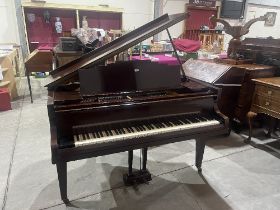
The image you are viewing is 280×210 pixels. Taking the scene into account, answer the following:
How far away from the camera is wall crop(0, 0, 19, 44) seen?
5.84 meters

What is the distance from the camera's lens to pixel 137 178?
6.91ft

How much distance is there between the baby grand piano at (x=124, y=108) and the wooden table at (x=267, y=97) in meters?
1.04

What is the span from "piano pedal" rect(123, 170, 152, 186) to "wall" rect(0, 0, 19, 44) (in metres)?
5.69

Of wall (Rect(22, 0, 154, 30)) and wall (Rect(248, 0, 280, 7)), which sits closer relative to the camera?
wall (Rect(22, 0, 154, 30))

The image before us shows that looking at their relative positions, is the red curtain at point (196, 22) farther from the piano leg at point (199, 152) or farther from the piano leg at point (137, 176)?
the piano leg at point (137, 176)

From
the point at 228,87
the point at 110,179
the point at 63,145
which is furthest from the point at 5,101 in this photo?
the point at 228,87

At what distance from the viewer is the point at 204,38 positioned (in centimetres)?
647

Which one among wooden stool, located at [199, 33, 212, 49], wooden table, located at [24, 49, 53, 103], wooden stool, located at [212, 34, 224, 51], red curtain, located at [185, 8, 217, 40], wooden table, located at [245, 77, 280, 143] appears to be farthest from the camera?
red curtain, located at [185, 8, 217, 40]

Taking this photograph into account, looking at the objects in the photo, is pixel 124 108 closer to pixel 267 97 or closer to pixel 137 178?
pixel 137 178

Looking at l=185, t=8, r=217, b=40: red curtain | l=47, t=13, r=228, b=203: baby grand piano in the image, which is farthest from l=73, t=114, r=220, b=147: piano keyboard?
l=185, t=8, r=217, b=40: red curtain

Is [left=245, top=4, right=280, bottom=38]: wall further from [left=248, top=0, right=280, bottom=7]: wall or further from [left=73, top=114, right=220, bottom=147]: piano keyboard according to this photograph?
[left=73, top=114, right=220, bottom=147]: piano keyboard

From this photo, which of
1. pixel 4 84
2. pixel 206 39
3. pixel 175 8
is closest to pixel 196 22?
pixel 175 8

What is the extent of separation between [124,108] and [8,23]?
5.91 meters

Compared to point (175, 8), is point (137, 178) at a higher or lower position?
lower
